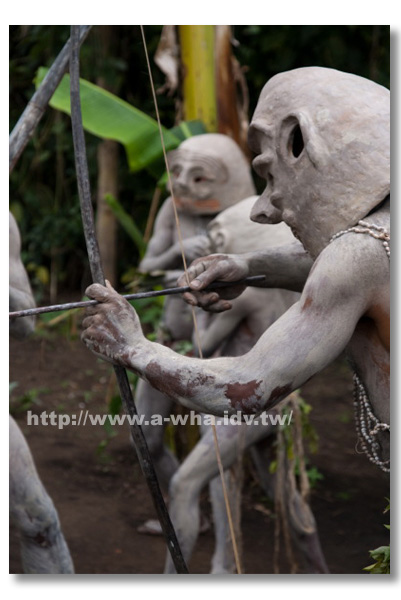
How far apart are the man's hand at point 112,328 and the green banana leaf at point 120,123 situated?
348 cm

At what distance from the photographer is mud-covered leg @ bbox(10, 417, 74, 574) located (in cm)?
397

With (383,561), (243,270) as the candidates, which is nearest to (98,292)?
(243,270)

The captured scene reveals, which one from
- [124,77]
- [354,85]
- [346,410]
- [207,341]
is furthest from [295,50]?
[354,85]

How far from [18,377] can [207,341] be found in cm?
443

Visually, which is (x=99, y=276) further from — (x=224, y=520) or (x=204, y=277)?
(x=224, y=520)

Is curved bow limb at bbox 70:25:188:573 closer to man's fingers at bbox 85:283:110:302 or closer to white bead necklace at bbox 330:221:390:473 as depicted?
man's fingers at bbox 85:283:110:302

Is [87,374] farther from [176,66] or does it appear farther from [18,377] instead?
[176,66]

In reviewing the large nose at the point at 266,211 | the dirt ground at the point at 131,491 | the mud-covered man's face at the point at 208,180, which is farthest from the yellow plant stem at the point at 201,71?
the large nose at the point at 266,211

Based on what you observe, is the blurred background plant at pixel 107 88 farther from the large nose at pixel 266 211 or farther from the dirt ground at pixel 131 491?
the large nose at pixel 266 211

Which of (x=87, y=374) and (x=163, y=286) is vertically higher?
(x=163, y=286)

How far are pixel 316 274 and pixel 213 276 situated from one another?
0.67 m

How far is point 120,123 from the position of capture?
6184 millimetres

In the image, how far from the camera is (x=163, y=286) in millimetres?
5617

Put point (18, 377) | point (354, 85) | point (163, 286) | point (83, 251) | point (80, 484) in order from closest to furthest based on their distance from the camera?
point (354, 85) → point (163, 286) → point (80, 484) → point (18, 377) → point (83, 251)
